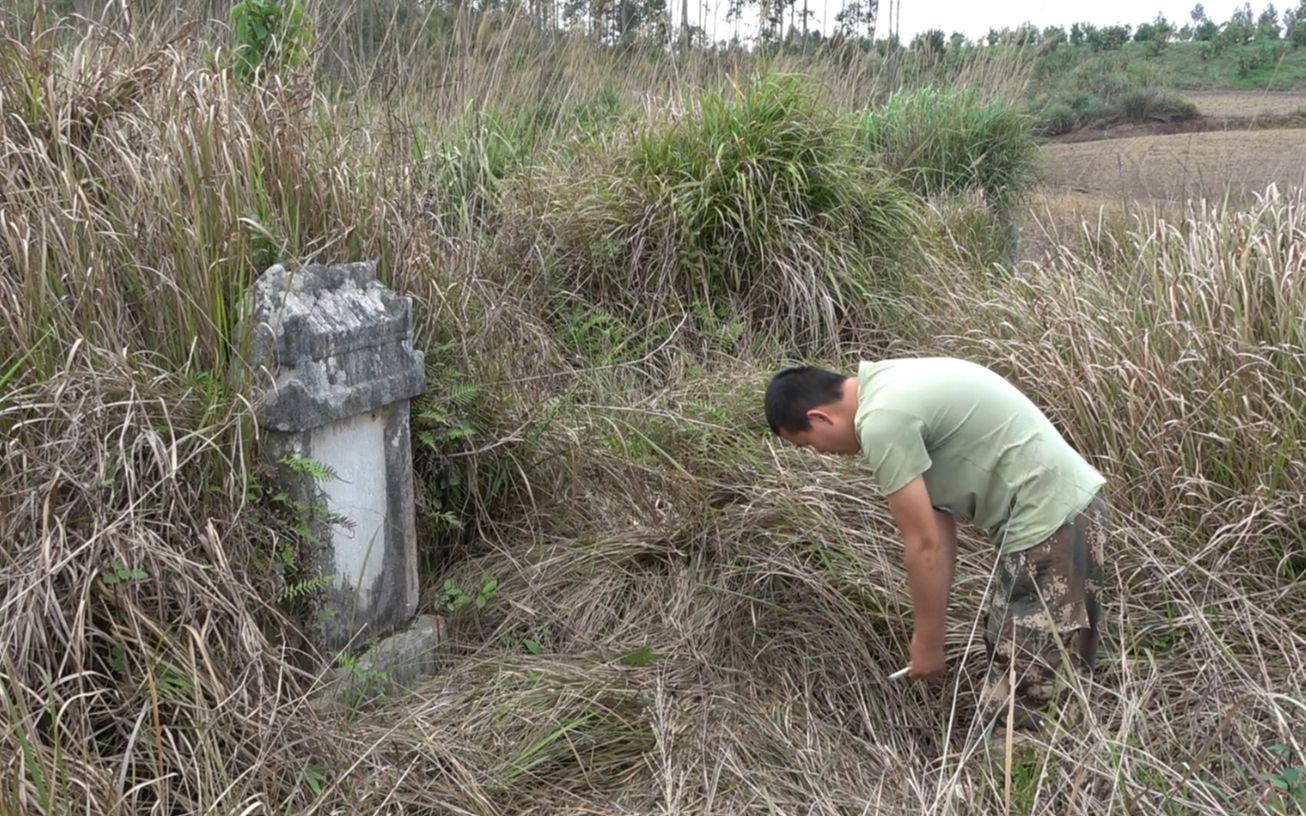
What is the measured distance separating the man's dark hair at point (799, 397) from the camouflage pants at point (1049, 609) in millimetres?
540

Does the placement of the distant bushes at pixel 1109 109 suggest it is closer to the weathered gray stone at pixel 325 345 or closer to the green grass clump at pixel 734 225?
the green grass clump at pixel 734 225

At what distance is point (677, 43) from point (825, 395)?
4637 mm

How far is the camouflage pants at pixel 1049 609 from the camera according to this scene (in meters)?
2.49

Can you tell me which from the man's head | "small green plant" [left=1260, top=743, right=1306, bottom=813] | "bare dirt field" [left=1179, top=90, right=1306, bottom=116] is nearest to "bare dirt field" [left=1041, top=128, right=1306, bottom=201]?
"bare dirt field" [left=1179, top=90, right=1306, bottom=116]

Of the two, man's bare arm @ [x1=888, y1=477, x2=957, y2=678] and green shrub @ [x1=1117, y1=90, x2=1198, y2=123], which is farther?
green shrub @ [x1=1117, y1=90, x2=1198, y2=123]

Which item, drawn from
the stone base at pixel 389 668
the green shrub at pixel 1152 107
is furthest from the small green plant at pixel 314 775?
the green shrub at pixel 1152 107


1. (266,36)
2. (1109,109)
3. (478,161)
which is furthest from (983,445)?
(1109,109)

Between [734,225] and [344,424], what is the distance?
2.64 metres

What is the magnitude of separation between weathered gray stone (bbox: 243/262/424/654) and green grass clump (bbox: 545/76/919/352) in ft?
6.96

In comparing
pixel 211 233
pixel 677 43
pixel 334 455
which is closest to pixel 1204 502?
pixel 334 455

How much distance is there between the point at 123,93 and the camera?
9.57 ft

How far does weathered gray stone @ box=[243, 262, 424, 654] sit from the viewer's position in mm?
2467

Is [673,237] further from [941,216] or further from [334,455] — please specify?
[334,455]

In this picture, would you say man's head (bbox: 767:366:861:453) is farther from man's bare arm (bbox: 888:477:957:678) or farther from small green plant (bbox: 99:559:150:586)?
small green plant (bbox: 99:559:150:586)
